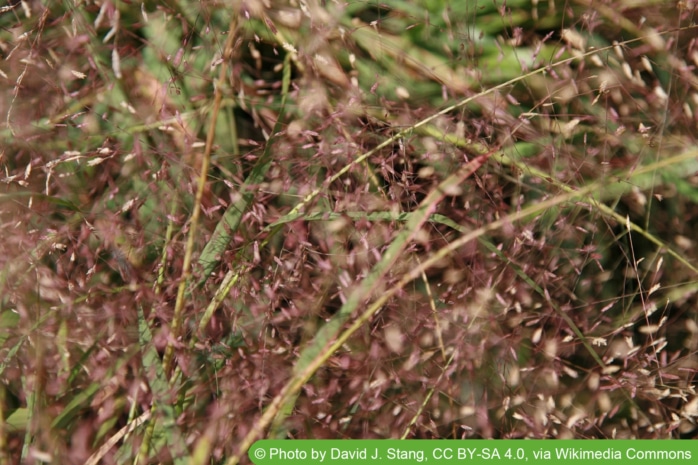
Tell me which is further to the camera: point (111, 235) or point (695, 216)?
point (695, 216)

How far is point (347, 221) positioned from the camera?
123cm

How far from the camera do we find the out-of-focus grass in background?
1.16 meters

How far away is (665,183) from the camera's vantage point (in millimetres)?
1294

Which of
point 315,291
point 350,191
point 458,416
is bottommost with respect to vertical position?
point 458,416

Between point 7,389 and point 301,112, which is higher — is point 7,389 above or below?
below

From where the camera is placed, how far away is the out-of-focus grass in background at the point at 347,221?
3.81 ft

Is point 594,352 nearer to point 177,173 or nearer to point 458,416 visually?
point 458,416

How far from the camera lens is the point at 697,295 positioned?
1.30m

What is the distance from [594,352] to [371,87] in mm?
610

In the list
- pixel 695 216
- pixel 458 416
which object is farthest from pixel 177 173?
pixel 695 216

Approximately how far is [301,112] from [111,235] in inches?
15.7

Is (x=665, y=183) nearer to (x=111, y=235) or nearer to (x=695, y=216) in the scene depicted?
(x=695, y=216)

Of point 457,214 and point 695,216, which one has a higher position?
point 457,214

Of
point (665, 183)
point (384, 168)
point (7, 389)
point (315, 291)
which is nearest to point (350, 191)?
point (384, 168)
